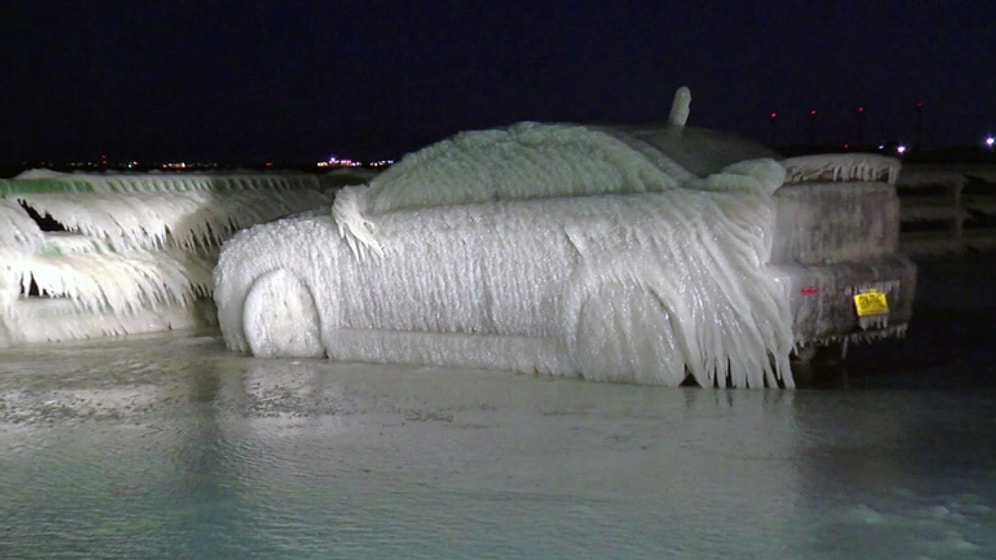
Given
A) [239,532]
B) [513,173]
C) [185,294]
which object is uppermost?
[513,173]

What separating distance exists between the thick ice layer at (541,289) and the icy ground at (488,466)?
16 centimetres

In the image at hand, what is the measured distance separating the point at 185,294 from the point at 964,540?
5.82m

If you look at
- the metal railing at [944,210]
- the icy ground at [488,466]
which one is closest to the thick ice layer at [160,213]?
the icy ground at [488,466]

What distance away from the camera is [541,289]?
537cm

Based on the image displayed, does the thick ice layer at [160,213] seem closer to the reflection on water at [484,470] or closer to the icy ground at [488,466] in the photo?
the icy ground at [488,466]

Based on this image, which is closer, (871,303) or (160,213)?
(871,303)

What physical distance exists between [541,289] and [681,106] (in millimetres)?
1441

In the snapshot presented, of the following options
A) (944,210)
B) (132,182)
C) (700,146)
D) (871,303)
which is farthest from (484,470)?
(944,210)

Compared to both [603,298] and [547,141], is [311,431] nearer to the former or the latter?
[603,298]

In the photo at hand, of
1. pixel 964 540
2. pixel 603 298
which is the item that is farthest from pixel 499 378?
pixel 964 540

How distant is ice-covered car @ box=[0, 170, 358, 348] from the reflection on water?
1.55 m

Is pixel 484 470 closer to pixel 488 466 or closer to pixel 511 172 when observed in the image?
pixel 488 466

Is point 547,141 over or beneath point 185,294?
over

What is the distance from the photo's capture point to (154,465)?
4.01 meters
